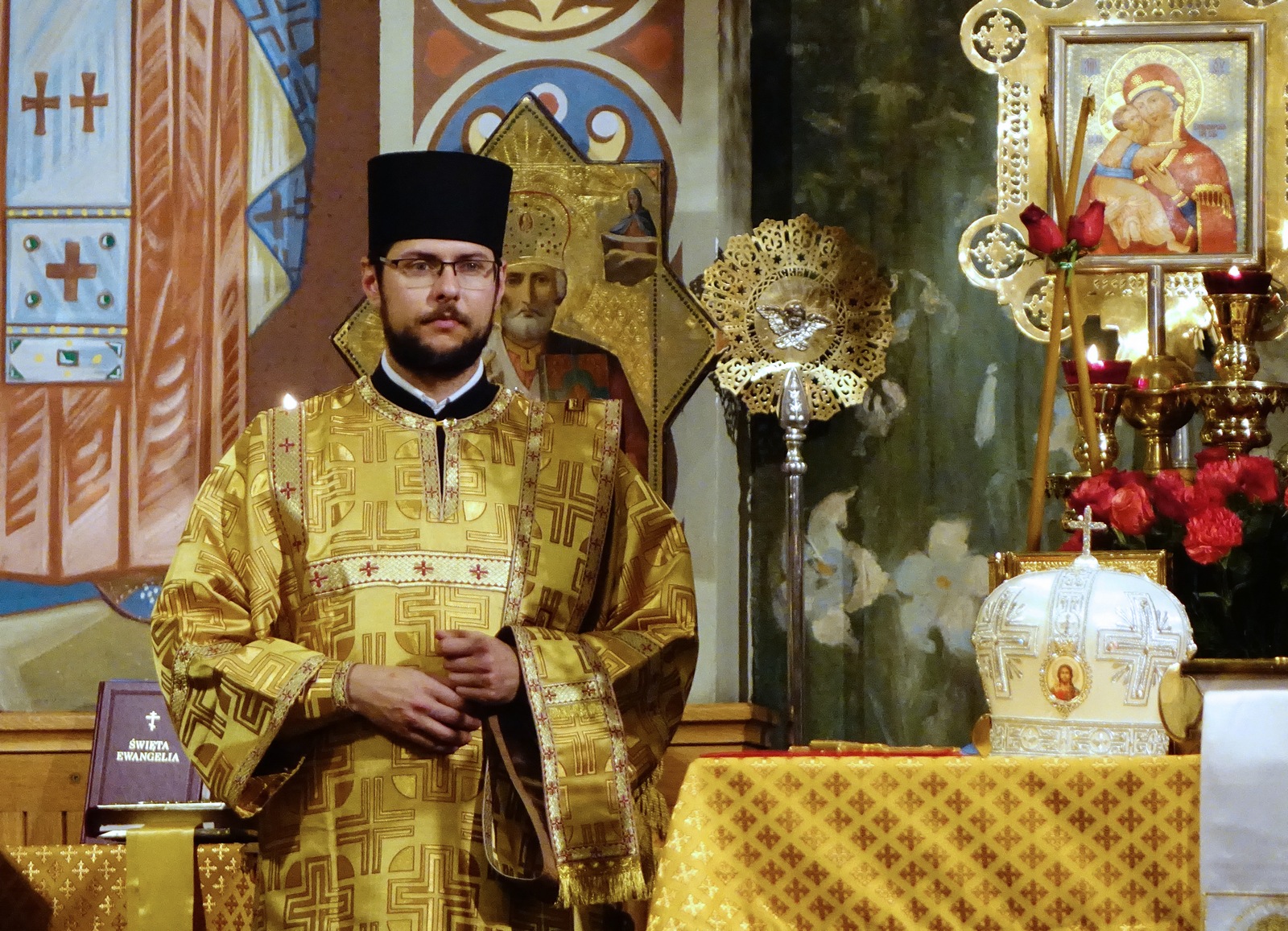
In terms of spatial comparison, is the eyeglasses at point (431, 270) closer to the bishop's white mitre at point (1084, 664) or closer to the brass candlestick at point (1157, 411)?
the bishop's white mitre at point (1084, 664)

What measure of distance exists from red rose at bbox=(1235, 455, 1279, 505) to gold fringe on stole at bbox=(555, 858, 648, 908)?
48.4 inches

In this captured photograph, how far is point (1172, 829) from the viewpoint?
250 centimetres

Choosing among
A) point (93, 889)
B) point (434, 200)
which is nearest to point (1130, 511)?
point (434, 200)

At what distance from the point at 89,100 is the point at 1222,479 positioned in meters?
2.86

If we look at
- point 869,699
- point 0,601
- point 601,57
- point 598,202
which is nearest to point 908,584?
point 869,699

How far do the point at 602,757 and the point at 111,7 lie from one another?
2.55 metres

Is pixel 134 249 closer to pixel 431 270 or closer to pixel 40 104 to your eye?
pixel 40 104

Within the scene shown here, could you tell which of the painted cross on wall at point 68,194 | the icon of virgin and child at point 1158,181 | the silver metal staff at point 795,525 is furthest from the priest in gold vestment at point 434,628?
the icon of virgin and child at point 1158,181

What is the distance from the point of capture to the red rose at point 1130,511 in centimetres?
335

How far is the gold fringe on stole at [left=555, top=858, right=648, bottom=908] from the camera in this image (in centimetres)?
306

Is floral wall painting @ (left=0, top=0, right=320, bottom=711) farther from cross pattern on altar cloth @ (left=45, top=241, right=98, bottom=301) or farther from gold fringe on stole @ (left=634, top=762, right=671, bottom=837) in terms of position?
gold fringe on stole @ (left=634, top=762, right=671, bottom=837)

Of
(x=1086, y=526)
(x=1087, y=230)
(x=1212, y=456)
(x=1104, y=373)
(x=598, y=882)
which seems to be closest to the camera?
(x=1086, y=526)

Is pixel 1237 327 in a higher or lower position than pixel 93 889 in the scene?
higher

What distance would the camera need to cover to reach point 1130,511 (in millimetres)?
3354
